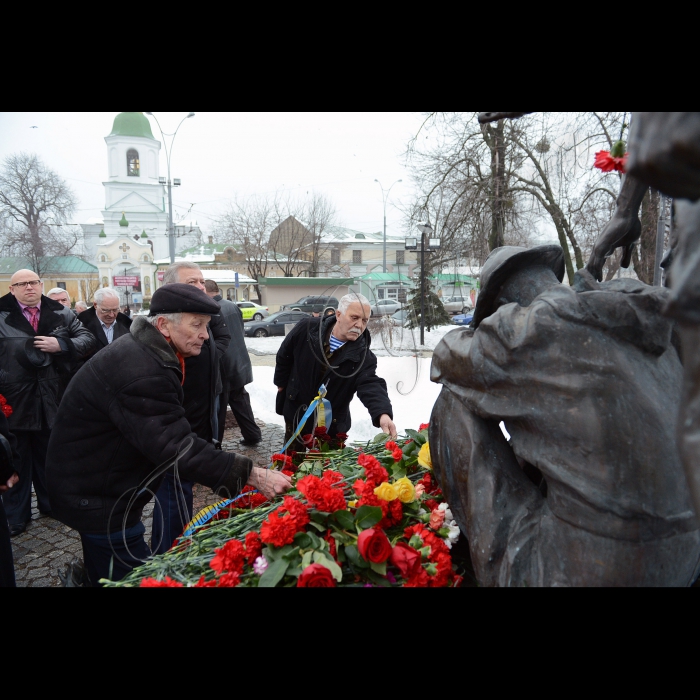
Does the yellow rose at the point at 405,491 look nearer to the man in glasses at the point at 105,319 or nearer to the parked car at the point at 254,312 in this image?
the man in glasses at the point at 105,319

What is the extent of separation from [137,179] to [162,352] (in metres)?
44.2

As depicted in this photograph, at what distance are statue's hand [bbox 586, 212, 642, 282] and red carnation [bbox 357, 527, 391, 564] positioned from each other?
3.76 ft

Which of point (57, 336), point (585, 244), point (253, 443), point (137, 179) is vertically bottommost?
point (253, 443)

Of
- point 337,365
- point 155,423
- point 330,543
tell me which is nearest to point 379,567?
point 330,543

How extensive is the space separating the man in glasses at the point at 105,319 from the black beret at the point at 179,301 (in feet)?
9.09

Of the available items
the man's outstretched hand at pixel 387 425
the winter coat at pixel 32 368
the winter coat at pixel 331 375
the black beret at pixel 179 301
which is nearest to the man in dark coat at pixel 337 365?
the winter coat at pixel 331 375

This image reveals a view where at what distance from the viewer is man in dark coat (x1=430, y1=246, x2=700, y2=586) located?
142 centimetres

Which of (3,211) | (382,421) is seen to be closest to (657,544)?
(382,421)

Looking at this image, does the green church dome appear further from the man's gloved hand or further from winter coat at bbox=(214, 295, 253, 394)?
the man's gloved hand

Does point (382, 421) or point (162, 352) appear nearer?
point (162, 352)

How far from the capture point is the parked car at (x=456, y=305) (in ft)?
58.9

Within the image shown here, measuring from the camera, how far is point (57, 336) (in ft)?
14.9

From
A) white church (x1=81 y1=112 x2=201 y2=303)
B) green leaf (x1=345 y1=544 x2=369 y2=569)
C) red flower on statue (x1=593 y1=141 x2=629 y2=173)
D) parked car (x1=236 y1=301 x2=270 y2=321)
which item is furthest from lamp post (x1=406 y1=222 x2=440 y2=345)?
white church (x1=81 y1=112 x2=201 y2=303)

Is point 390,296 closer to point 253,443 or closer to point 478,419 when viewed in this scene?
point 253,443
